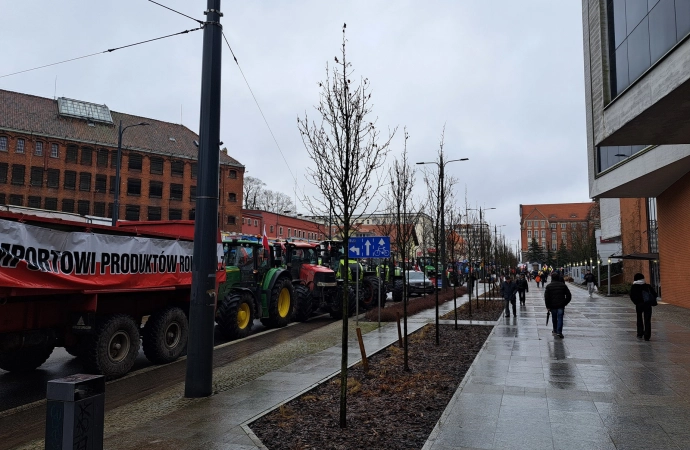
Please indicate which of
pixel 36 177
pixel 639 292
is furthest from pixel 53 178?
pixel 639 292

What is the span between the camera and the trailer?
6988 mm

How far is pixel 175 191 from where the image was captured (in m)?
61.9

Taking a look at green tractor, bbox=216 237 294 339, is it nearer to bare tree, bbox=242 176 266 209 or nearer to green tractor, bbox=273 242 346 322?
green tractor, bbox=273 242 346 322

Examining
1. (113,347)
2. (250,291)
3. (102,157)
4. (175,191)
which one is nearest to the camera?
(113,347)

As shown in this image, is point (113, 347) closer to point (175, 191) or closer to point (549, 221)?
point (175, 191)

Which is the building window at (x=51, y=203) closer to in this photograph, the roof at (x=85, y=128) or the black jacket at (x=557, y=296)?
the roof at (x=85, y=128)

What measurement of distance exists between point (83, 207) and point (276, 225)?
2586 cm

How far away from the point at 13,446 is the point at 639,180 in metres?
26.3

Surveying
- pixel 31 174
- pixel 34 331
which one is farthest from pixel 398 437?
pixel 31 174

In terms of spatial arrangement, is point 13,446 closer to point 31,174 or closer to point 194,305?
point 194,305

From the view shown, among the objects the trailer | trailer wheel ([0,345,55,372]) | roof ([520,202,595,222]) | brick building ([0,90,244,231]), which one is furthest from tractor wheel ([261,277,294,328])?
roof ([520,202,595,222])

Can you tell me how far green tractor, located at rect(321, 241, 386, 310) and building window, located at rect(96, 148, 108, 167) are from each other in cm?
4325

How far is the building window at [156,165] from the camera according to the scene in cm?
6062

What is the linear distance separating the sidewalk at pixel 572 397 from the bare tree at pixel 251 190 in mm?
73601
